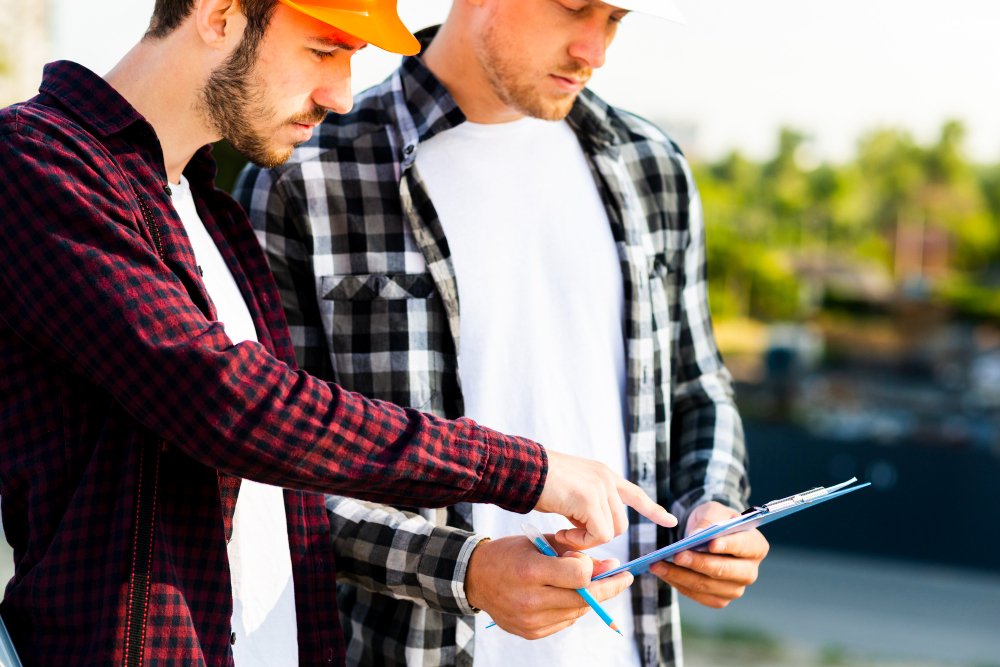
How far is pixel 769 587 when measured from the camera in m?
6.45

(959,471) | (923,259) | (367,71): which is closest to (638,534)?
(367,71)

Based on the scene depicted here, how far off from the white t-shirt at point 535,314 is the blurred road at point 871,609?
12.5 feet

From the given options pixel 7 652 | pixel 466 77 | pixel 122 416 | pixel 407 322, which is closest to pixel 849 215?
pixel 466 77

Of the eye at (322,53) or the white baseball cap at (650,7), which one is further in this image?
the white baseball cap at (650,7)

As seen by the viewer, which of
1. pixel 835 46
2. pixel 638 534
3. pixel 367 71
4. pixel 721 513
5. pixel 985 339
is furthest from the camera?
pixel 835 46

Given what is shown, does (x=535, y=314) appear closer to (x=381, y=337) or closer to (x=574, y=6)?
(x=381, y=337)

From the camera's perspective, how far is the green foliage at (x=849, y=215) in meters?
9.20

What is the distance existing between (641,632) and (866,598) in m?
4.74

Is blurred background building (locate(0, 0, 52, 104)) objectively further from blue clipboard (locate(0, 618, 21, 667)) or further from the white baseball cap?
blue clipboard (locate(0, 618, 21, 667))

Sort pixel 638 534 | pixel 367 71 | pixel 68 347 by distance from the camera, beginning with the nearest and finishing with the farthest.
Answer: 1. pixel 68 347
2. pixel 638 534
3. pixel 367 71

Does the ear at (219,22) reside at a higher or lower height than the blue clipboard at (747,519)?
higher

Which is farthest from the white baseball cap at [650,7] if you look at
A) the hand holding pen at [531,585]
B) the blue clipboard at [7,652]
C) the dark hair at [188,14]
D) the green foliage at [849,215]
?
the green foliage at [849,215]

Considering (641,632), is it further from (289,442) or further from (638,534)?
(289,442)

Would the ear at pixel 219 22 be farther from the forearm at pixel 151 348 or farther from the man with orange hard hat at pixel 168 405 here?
the forearm at pixel 151 348
